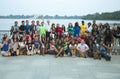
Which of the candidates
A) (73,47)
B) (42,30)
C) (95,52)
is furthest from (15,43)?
(95,52)

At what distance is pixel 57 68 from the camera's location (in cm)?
928

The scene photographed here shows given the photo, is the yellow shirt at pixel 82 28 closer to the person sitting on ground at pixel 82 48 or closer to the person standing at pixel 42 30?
the person sitting on ground at pixel 82 48

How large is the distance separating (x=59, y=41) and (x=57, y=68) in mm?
3156

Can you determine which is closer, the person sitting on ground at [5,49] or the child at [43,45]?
the person sitting on ground at [5,49]

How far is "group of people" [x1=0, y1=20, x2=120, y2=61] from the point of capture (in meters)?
12.0

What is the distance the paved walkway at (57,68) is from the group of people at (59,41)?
681mm

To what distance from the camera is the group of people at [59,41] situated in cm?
1200

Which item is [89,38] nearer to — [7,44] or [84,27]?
[84,27]

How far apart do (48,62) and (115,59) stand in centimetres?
321

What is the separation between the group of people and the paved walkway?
681mm

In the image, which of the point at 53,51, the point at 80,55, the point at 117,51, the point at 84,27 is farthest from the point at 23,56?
the point at 117,51

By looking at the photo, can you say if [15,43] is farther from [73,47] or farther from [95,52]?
[95,52]

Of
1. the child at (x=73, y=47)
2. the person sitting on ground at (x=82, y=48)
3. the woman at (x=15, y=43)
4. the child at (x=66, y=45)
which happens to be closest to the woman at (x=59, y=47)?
the child at (x=66, y=45)

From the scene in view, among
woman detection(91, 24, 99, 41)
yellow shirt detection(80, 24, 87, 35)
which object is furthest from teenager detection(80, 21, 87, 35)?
woman detection(91, 24, 99, 41)
